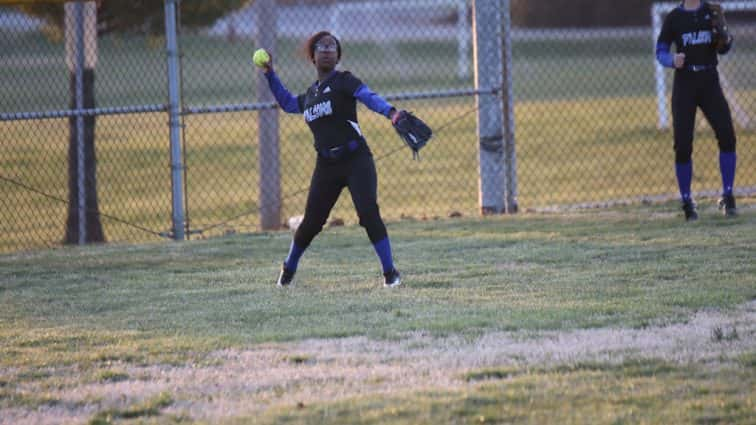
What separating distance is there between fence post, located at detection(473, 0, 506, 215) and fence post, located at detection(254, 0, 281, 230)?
2.12m

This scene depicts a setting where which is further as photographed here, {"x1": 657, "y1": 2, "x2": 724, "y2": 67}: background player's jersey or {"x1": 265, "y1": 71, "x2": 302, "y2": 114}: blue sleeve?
{"x1": 657, "y1": 2, "x2": 724, "y2": 67}: background player's jersey

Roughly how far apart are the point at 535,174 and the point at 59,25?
21.7ft

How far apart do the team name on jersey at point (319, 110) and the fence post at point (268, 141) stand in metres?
4.23

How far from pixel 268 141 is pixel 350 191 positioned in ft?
14.6

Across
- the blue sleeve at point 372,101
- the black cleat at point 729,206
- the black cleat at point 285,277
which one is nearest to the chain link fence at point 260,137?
the blue sleeve at point 372,101

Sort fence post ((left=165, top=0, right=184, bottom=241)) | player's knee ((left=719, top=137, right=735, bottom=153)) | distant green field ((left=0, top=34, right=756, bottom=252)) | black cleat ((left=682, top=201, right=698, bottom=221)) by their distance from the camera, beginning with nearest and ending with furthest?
player's knee ((left=719, top=137, right=735, bottom=153)) < black cleat ((left=682, top=201, right=698, bottom=221)) < fence post ((left=165, top=0, right=184, bottom=241)) < distant green field ((left=0, top=34, right=756, bottom=252))

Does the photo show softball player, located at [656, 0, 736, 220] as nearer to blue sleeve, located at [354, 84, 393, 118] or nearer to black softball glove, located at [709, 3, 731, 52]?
black softball glove, located at [709, 3, 731, 52]

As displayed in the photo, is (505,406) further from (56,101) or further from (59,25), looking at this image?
(56,101)

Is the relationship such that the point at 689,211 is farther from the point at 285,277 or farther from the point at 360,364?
the point at 360,364

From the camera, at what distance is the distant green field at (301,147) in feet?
45.0

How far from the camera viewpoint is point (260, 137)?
478 inches

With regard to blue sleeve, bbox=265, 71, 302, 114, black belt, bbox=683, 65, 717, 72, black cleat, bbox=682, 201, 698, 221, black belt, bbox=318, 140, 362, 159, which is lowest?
black cleat, bbox=682, 201, 698, 221

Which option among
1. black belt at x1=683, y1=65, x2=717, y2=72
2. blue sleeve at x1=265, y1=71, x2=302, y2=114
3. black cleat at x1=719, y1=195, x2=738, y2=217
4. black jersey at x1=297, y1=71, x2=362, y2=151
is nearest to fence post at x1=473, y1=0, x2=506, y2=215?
black belt at x1=683, y1=65, x2=717, y2=72

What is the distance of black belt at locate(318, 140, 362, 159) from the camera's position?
768cm
